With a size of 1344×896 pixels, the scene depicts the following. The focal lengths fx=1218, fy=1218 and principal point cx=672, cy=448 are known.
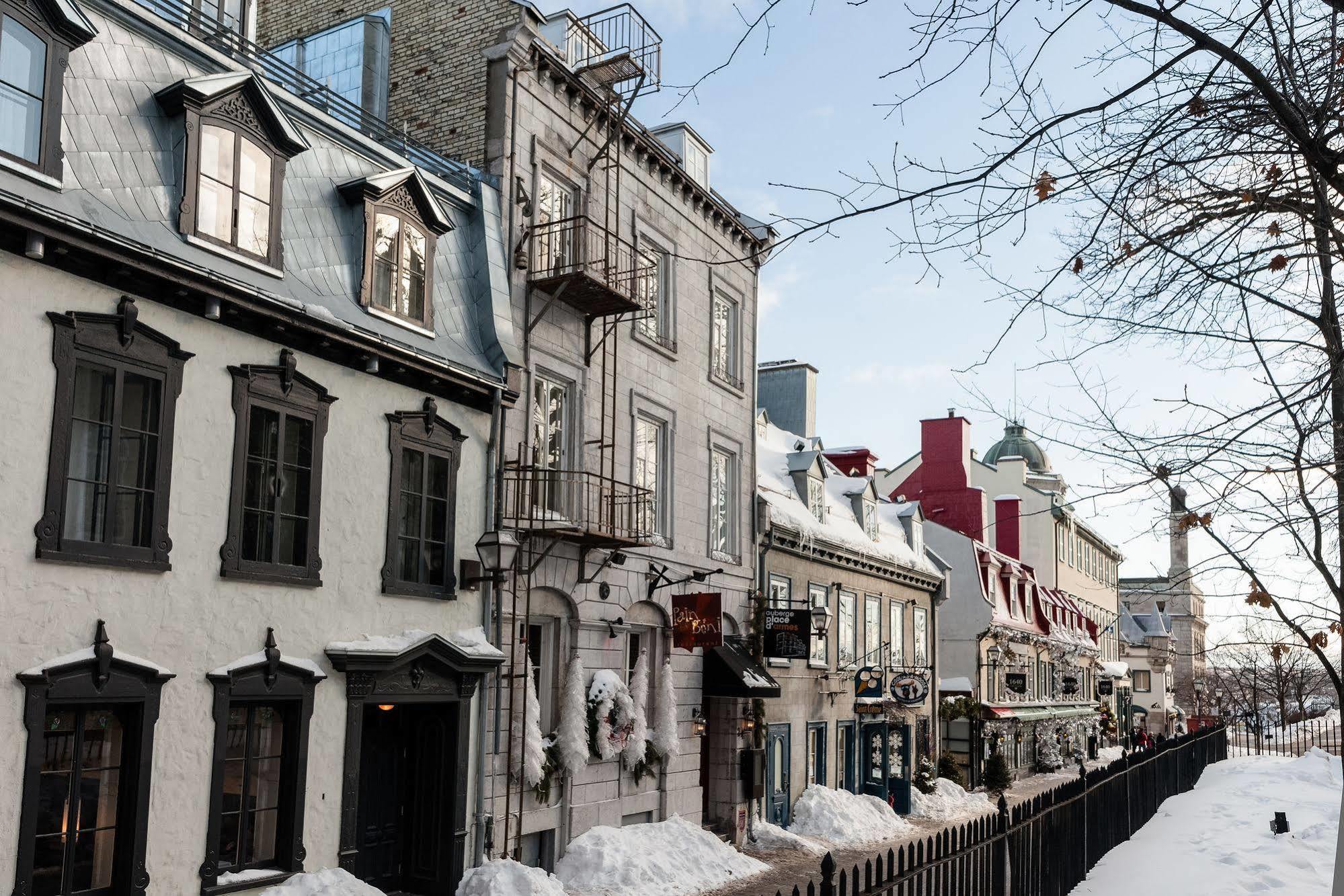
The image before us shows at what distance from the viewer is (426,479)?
14.9m

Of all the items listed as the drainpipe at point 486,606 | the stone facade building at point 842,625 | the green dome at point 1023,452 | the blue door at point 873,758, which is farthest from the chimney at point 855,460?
the green dome at point 1023,452

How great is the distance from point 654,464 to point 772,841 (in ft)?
25.2

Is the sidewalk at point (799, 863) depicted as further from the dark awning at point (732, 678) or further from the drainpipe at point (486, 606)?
the drainpipe at point (486, 606)

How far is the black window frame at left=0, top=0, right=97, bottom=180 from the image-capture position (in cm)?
1024

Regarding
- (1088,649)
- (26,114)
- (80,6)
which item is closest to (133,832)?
(26,114)

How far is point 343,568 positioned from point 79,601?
333cm

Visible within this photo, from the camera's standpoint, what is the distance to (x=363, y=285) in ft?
46.3

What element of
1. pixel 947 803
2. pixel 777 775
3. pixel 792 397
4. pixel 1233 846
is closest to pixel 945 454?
pixel 792 397

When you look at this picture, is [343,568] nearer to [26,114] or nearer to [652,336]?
[26,114]

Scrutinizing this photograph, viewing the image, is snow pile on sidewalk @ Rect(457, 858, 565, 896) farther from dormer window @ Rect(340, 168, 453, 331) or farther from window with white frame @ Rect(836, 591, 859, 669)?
window with white frame @ Rect(836, 591, 859, 669)

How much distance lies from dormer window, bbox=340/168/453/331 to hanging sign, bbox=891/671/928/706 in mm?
17518

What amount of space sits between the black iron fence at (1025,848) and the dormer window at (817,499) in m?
8.37

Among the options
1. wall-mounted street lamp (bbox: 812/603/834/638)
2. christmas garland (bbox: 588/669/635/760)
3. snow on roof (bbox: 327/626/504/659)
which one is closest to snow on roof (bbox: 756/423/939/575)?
wall-mounted street lamp (bbox: 812/603/834/638)

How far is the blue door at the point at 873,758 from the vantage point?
1137 inches
